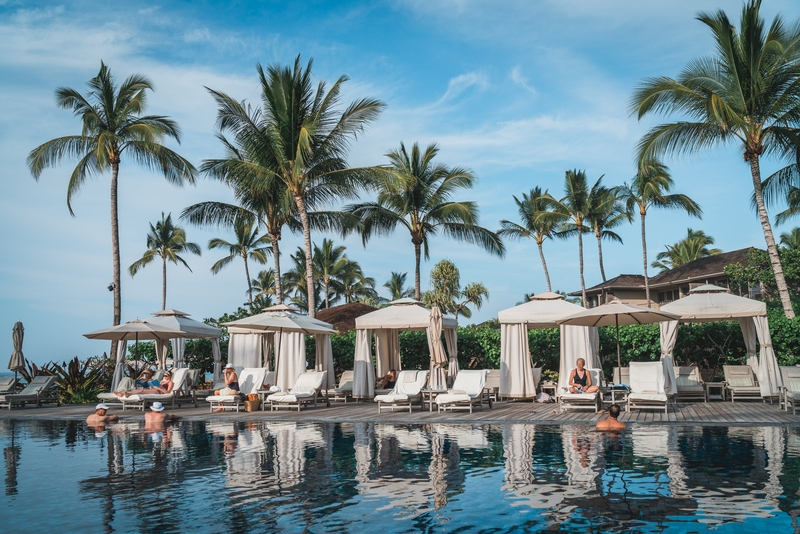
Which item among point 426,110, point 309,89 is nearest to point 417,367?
point 426,110

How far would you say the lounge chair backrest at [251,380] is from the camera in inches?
636

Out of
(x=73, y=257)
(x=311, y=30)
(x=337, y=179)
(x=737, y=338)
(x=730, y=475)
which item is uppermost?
(x=311, y=30)

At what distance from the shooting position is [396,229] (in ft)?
88.6

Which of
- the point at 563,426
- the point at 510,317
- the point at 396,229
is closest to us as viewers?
the point at 563,426

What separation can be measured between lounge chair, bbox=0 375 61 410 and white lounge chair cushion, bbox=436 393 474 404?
36.6ft

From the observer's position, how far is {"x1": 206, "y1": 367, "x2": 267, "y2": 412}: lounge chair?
15.0m

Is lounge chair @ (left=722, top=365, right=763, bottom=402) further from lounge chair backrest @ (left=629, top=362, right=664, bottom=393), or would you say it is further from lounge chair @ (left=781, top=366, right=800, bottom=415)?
lounge chair backrest @ (left=629, top=362, right=664, bottom=393)

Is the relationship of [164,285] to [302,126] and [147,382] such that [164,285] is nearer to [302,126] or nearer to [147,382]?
[302,126]

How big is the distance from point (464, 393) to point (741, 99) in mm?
10186

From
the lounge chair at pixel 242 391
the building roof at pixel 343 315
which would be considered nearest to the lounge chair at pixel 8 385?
the lounge chair at pixel 242 391

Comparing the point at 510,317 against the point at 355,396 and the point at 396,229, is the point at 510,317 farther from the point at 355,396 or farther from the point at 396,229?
the point at 396,229

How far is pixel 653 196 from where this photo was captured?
3672 cm

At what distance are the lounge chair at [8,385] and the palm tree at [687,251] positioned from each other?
1763 inches

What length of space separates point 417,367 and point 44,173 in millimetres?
13684
